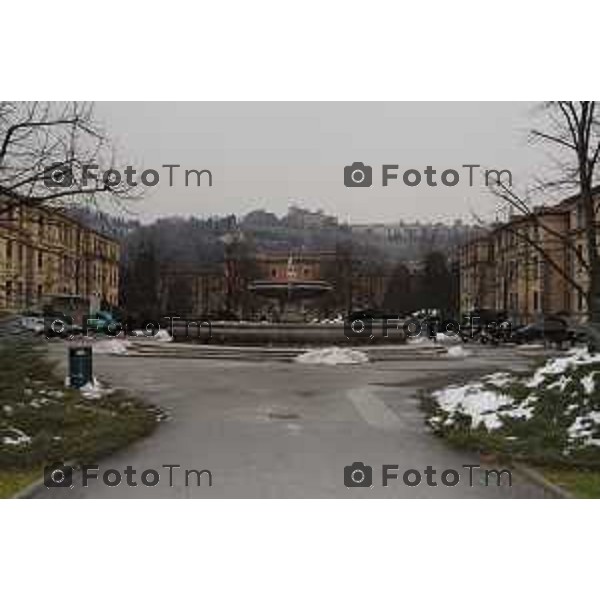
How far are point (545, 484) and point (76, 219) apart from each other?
10930 millimetres

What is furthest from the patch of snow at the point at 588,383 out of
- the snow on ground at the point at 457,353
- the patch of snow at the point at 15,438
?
the snow on ground at the point at 457,353

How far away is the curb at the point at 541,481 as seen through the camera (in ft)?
28.5

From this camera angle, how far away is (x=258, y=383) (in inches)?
800

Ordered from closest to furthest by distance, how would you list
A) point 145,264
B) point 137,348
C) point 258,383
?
point 258,383 < point 137,348 < point 145,264

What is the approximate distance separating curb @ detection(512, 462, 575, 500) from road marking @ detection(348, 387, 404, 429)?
3632 mm

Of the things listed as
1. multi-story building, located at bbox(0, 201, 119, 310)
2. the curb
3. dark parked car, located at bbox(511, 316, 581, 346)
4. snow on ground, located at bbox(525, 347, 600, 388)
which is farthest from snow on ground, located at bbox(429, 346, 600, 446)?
dark parked car, located at bbox(511, 316, 581, 346)

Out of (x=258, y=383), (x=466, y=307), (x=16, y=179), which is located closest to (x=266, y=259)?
(x=466, y=307)

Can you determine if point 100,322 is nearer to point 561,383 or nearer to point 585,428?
point 561,383

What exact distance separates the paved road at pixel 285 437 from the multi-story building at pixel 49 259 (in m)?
3.84

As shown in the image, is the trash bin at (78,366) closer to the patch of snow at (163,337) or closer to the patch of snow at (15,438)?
the patch of snow at (15,438)

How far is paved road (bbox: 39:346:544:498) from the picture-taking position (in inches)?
352

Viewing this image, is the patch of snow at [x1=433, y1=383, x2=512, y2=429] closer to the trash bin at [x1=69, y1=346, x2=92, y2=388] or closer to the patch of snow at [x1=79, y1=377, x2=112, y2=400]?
the patch of snow at [x1=79, y1=377, x2=112, y2=400]

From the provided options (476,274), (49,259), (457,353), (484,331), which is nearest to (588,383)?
(457,353)

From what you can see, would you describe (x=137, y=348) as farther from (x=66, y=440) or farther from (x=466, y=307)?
(x=466, y=307)
